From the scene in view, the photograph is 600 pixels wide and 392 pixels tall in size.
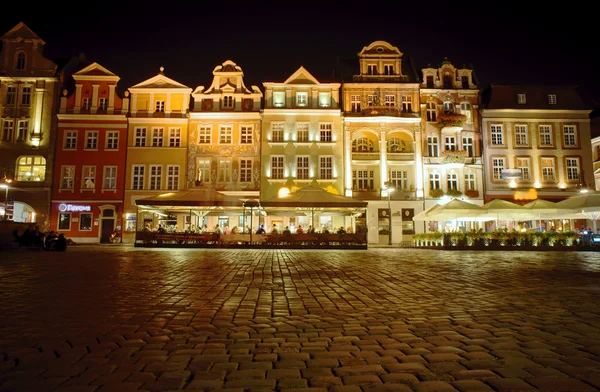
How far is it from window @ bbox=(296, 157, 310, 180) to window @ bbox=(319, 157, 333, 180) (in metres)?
1.19

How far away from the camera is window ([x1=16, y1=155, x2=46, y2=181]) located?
38.4 metres

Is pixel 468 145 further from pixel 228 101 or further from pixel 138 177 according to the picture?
pixel 138 177

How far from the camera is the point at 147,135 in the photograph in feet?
130

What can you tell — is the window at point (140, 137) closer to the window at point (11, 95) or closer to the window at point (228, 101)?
the window at point (228, 101)

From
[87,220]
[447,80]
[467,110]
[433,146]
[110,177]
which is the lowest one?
[87,220]

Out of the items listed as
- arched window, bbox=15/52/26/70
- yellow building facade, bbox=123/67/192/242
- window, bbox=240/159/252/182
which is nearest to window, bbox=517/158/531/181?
window, bbox=240/159/252/182

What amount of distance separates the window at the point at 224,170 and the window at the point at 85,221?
11855 millimetres

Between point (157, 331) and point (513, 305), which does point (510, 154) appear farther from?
point (157, 331)

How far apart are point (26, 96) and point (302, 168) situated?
25.5 metres

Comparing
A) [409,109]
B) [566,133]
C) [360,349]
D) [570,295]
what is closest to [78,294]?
[360,349]

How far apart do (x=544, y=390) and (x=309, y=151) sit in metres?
37.3

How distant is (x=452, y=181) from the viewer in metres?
40.3

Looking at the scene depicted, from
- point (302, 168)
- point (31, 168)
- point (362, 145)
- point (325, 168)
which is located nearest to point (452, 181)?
point (362, 145)

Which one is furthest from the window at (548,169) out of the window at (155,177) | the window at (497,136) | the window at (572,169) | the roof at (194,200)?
the window at (155,177)
